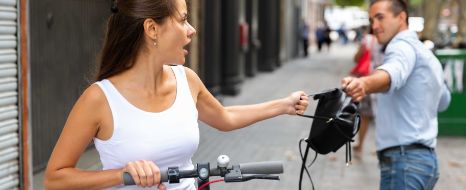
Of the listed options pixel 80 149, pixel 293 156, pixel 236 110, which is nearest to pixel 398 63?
pixel 236 110

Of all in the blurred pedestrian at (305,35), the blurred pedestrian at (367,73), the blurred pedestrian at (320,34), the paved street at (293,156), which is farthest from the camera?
the blurred pedestrian at (320,34)

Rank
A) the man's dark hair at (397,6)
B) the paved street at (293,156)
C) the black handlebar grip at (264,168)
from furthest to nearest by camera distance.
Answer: the paved street at (293,156) < the man's dark hair at (397,6) < the black handlebar grip at (264,168)

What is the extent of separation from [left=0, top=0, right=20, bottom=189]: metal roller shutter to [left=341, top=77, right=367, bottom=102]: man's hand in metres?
2.75

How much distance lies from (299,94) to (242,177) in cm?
86

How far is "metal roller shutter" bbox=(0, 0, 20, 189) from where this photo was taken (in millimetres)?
5078

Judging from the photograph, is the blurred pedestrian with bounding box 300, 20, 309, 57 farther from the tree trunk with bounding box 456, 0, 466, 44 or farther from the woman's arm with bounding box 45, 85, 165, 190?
the woman's arm with bounding box 45, 85, 165, 190

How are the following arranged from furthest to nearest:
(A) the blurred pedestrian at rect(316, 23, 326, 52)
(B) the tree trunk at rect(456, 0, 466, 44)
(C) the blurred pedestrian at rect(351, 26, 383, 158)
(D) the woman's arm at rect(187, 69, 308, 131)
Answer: (A) the blurred pedestrian at rect(316, 23, 326, 52)
(B) the tree trunk at rect(456, 0, 466, 44)
(C) the blurred pedestrian at rect(351, 26, 383, 158)
(D) the woman's arm at rect(187, 69, 308, 131)

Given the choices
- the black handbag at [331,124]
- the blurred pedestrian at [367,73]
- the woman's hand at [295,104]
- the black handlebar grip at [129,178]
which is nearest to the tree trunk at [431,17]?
the blurred pedestrian at [367,73]

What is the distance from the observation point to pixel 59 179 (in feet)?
7.73

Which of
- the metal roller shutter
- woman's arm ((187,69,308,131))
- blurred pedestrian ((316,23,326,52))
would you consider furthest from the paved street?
blurred pedestrian ((316,23,326,52))

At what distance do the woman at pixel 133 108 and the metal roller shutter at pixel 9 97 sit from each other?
9.18 ft

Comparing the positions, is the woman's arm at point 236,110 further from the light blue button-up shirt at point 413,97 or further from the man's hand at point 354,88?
the light blue button-up shirt at point 413,97

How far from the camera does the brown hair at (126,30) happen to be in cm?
243

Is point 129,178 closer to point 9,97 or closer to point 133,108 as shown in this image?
point 133,108
